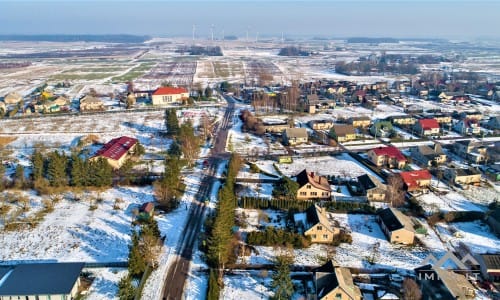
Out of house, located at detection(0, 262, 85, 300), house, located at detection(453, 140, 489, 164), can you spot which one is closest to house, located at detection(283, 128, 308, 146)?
house, located at detection(453, 140, 489, 164)

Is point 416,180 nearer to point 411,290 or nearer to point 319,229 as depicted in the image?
point 319,229

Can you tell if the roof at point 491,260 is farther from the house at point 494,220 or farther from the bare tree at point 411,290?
the house at point 494,220

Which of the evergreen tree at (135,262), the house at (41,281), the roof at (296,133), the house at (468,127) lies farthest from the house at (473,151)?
the house at (41,281)

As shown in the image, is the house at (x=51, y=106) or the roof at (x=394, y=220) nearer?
the roof at (x=394, y=220)

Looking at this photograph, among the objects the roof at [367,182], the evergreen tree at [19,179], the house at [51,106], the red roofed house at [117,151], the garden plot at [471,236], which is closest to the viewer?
the garden plot at [471,236]

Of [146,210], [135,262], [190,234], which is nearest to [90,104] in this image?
[146,210]

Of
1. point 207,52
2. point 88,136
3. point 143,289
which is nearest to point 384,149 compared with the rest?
point 143,289

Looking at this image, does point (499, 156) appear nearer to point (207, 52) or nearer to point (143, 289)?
point (143, 289)
